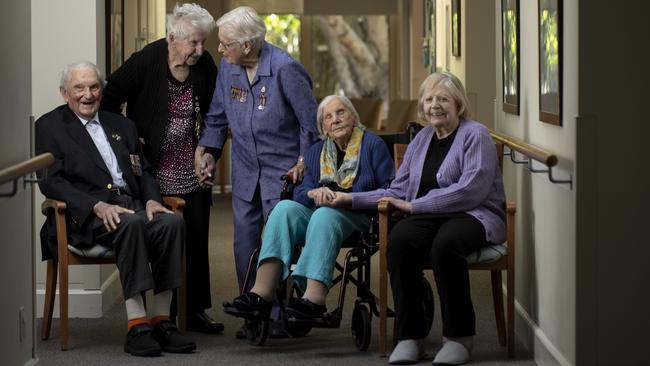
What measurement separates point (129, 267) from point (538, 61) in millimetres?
1820

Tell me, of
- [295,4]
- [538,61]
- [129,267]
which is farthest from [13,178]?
[295,4]

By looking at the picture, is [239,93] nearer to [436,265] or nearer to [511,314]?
[436,265]

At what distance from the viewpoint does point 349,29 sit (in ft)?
71.1

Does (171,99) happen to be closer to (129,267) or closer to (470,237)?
(129,267)

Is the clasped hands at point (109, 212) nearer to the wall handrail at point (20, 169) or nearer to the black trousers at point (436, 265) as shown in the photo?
the wall handrail at point (20, 169)

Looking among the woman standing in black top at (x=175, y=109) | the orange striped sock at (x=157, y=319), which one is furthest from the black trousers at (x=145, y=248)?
the woman standing in black top at (x=175, y=109)

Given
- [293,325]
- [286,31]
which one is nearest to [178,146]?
[293,325]

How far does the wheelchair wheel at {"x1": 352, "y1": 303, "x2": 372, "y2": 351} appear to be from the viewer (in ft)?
17.7

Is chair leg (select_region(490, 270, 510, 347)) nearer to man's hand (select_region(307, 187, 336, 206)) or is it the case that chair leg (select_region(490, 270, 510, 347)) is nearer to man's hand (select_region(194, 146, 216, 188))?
man's hand (select_region(307, 187, 336, 206))

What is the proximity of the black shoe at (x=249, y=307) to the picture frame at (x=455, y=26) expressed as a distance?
3848 millimetres

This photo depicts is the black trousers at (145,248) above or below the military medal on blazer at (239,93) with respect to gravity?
below

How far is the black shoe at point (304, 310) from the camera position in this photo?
533 centimetres

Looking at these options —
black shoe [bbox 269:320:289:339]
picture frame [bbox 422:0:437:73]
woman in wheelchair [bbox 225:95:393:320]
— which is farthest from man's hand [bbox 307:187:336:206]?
picture frame [bbox 422:0:437:73]

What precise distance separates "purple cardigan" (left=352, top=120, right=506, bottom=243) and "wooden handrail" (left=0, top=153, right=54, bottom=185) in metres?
1.35
